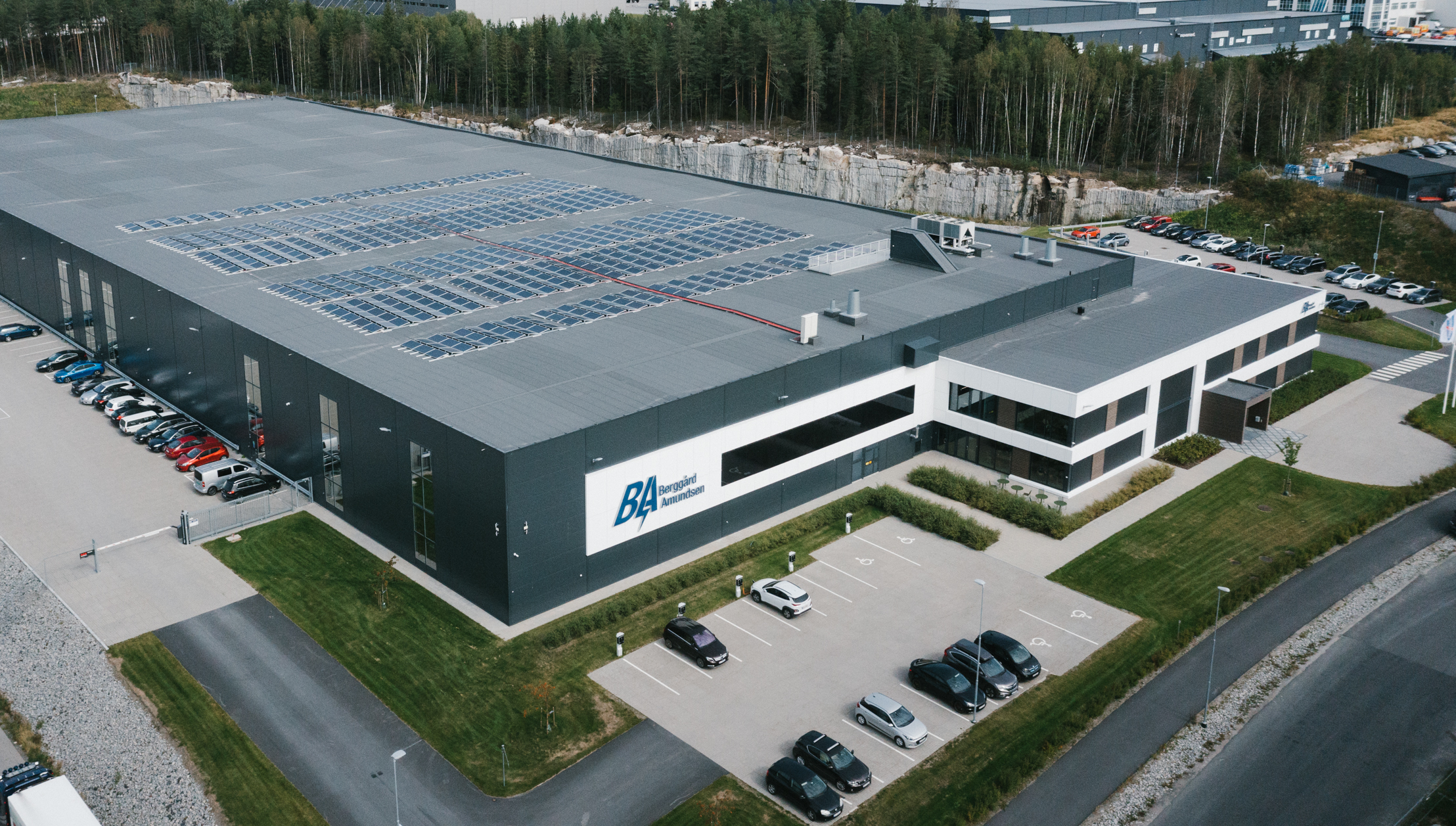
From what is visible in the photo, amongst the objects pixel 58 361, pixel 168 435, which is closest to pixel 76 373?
pixel 58 361

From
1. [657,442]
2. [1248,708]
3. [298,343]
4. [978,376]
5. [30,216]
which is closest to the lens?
[1248,708]

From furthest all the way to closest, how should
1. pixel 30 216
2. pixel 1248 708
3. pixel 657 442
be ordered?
pixel 30 216
pixel 657 442
pixel 1248 708

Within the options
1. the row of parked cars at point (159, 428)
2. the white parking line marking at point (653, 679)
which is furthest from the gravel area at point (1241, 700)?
the row of parked cars at point (159, 428)

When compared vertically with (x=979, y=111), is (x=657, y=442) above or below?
below

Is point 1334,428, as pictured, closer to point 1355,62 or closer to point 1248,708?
point 1248,708

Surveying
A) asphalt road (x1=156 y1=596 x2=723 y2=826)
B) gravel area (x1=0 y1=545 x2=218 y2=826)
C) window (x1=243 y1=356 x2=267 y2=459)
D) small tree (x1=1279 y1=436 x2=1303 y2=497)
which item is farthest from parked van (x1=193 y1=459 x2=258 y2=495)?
small tree (x1=1279 y1=436 x2=1303 y2=497)

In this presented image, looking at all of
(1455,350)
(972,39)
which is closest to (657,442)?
(1455,350)

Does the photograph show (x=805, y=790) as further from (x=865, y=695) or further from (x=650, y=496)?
(x=650, y=496)
